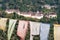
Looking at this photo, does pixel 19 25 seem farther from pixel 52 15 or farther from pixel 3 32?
pixel 52 15

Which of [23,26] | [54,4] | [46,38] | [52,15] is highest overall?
[54,4]

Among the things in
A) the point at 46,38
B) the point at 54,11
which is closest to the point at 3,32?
the point at 46,38

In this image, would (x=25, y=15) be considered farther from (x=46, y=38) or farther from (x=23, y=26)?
(x=46, y=38)

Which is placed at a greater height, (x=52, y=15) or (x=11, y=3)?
(x=11, y=3)

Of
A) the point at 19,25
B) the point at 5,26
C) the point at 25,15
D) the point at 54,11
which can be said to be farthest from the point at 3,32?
the point at 54,11

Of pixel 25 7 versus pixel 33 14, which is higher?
pixel 25 7

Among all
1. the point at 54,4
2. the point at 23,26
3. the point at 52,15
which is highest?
the point at 54,4

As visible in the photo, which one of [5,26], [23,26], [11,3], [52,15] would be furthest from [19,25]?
[52,15]

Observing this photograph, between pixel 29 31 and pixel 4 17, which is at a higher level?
pixel 4 17
